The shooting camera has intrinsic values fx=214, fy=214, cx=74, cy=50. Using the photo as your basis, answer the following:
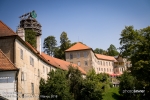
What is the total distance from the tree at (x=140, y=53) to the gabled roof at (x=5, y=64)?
1554 cm

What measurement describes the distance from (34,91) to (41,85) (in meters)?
2.86

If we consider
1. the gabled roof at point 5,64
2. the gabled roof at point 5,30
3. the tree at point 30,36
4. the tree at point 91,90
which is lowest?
the tree at point 91,90

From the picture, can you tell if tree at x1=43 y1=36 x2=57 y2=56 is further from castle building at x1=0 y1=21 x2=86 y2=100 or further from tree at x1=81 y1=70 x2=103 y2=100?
castle building at x1=0 y1=21 x2=86 y2=100

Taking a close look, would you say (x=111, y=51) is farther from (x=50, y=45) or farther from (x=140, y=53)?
→ (x=140, y=53)

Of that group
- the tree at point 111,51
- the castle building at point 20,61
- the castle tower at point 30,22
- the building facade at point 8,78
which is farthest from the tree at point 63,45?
the building facade at point 8,78

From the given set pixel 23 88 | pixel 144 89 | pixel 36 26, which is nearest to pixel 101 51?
pixel 36 26

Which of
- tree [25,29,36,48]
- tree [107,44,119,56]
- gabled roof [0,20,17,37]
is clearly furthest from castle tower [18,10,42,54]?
tree [107,44,119,56]

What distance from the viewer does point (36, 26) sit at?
50.9 meters

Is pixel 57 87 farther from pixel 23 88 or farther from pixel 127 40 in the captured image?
pixel 127 40

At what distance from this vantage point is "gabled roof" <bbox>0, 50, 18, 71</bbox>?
20391mm

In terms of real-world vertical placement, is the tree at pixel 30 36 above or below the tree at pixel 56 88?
above

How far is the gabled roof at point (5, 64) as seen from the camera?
2039cm

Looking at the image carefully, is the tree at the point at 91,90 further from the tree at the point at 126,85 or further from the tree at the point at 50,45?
the tree at the point at 50,45

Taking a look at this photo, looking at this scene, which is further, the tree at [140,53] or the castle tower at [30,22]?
the castle tower at [30,22]
